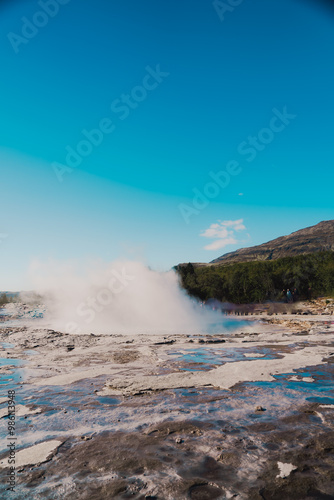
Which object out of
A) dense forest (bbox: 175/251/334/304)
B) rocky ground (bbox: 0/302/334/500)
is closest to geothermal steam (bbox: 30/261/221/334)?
rocky ground (bbox: 0/302/334/500)

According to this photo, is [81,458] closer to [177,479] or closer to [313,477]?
[177,479]

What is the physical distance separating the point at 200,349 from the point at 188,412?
7.26m

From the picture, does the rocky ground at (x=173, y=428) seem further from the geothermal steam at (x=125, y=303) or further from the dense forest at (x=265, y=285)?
the dense forest at (x=265, y=285)

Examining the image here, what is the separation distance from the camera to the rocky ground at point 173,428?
3621 mm

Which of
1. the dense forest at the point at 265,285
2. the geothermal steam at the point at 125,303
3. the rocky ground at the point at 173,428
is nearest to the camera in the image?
the rocky ground at the point at 173,428

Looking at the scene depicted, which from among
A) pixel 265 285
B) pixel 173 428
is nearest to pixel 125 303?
pixel 173 428

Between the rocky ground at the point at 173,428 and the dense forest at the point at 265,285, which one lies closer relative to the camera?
the rocky ground at the point at 173,428

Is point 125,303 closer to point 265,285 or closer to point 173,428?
point 173,428

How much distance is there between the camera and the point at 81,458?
4.27 meters

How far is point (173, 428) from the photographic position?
5.25 metres

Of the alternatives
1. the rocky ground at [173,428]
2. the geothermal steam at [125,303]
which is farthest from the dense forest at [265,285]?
the rocky ground at [173,428]

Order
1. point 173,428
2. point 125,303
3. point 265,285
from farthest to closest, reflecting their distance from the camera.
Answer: point 265,285
point 125,303
point 173,428

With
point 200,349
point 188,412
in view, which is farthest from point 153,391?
point 200,349

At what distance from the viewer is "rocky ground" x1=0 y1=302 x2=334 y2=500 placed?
3.62m
